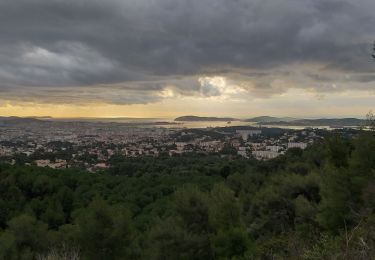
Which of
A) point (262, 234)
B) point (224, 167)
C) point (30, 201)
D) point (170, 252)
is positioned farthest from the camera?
point (224, 167)

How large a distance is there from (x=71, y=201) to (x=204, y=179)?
12.6m

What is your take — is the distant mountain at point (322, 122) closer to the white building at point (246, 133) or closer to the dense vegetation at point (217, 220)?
the white building at point (246, 133)

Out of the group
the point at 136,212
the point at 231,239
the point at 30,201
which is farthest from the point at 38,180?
the point at 231,239

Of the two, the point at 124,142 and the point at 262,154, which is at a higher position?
the point at 124,142

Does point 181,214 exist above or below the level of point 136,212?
above

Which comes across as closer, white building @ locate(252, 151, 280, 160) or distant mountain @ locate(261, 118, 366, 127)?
distant mountain @ locate(261, 118, 366, 127)

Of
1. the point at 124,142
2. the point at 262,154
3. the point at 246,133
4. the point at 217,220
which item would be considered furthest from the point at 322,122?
the point at 217,220

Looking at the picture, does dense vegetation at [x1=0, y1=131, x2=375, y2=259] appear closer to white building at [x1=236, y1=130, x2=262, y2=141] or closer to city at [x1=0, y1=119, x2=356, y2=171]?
city at [x1=0, y1=119, x2=356, y2=171]

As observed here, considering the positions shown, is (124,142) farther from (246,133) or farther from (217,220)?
(217,220)

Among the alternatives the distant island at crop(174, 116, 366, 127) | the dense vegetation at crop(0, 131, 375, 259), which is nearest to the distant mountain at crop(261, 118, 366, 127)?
the distant island at crop(174, 116, 366, 127)

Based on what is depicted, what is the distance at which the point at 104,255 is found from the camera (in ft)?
63.4

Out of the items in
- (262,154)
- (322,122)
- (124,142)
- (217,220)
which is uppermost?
(322,122)

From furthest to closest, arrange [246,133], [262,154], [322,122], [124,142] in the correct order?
[124,142] < [246,133] < [322,122] < [262,154]

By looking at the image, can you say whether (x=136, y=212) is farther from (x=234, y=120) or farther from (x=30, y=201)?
(x=234, y=120)
